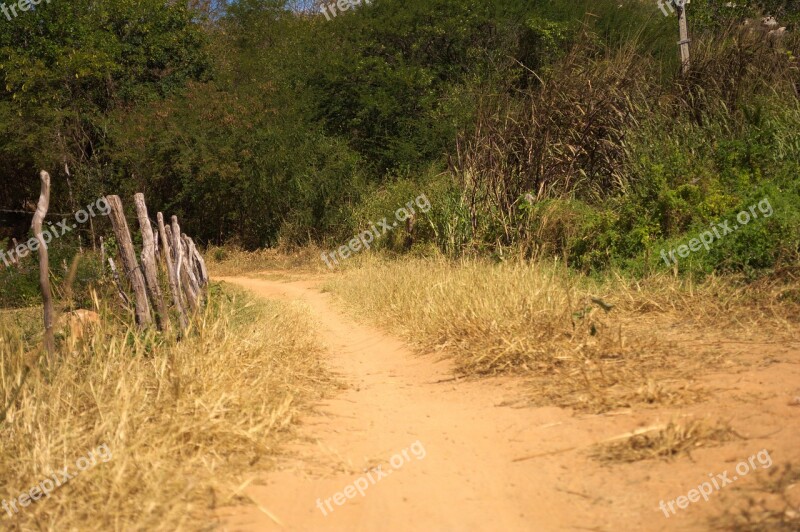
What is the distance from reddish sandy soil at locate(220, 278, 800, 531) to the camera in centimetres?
390

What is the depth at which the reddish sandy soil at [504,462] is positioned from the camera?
12.8ft

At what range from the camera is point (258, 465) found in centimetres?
441

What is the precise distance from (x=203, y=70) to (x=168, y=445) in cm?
2260

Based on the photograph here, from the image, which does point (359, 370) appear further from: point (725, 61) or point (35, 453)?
point (725, 61)

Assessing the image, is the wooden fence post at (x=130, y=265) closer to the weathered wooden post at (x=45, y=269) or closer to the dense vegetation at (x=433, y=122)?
the weathered wooden post at (x=45, y=269)

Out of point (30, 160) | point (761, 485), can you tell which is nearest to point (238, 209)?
point (30, 160)

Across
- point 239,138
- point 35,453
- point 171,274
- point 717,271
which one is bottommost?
point 717,271

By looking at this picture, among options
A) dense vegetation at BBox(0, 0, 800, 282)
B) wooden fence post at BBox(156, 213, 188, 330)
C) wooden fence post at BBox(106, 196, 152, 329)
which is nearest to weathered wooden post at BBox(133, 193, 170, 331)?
wooden fence post at BBox(106, 196, 152, 329)

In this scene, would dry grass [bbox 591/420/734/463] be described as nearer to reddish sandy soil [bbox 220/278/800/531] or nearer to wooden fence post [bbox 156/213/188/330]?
reddish sandy soil [bbox 220/278/800/531]

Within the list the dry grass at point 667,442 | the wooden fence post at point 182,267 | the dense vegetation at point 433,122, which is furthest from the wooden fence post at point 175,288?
the dense vegetation at point 433,122

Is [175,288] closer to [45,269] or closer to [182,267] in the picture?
[182,267]

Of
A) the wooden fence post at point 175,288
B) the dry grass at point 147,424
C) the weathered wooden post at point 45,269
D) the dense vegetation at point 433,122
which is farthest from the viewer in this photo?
the dense vegetation at point 433,122

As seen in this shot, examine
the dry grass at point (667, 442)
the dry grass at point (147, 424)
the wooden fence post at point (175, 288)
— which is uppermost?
the wooden fence post at point (175, 288)

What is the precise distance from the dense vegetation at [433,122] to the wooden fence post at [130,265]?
417 cm
